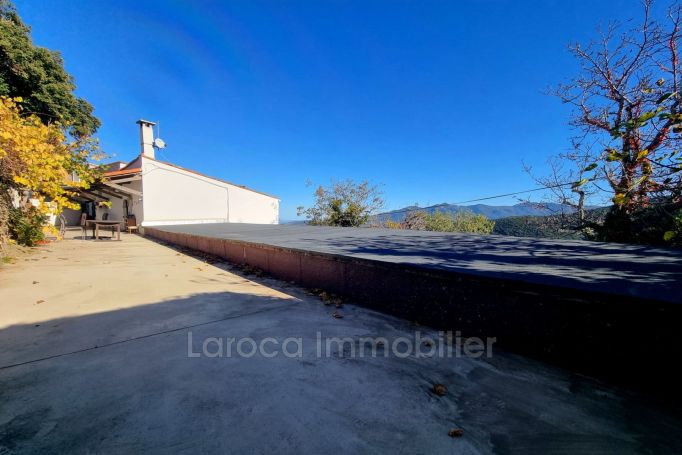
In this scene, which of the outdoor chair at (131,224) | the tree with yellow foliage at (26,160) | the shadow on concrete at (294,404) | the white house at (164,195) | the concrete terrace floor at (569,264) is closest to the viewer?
the shadow on concrete at (294,404)

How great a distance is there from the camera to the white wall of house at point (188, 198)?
1598 centimetres

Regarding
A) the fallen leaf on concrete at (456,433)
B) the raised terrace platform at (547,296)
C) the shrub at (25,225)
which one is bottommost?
the fallen leaf on concrete at (456,433)

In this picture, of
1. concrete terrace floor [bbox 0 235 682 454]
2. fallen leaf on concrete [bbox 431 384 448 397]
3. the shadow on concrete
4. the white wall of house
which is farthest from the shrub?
fallen leaf on concrete [bbox 431 384 448 397]

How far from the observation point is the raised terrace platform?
173 centimetres

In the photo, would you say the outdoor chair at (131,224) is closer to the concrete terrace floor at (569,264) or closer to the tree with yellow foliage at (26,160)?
the tree with yellow foliage at (26,160)

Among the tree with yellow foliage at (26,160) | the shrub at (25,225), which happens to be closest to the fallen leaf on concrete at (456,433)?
the tree with yellow foliage at (26,160)

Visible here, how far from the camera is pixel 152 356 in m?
2.24

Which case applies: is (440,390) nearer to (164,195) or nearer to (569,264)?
(569,264)

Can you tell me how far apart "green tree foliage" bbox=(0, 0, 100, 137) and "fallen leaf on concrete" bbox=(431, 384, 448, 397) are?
16915mm

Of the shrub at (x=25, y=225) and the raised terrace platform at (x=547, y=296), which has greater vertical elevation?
the shrub at (x=25, y=225)

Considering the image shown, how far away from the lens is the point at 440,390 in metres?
1.80

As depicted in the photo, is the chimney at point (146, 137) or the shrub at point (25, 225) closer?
the shrub at point (25, 225)

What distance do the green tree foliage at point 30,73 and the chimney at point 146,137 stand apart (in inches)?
133

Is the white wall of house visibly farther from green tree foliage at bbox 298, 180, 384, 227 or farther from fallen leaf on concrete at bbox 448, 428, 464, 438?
fallen leaf on concrete at bbox 448, 428, 464, 438
